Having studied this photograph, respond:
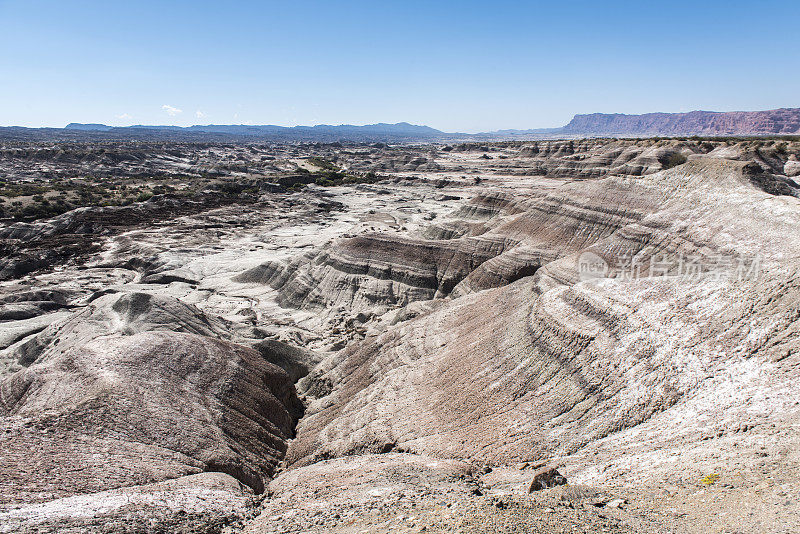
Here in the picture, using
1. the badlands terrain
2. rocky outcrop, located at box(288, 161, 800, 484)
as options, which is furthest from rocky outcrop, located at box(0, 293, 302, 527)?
rocky outcrop, located at box(288, 161, 800, 484)

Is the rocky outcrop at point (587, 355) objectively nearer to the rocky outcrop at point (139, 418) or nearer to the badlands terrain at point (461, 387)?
the badlands terrain at point (461, 387)

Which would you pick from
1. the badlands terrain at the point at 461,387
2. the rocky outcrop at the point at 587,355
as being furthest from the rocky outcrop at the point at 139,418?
the rocky outcrop at the point at 587,355

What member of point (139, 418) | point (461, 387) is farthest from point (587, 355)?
point (139, 418)

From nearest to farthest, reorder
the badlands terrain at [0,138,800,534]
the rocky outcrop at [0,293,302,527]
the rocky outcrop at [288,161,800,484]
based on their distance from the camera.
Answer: the badlands terrain at [0,138,800,534] < the rocky outcrop at [0,293,302,527] < the rocky outcrop at [288,161,800,484]

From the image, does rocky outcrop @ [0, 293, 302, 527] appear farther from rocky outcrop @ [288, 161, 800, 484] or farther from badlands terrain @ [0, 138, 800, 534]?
rocky outcrop @ [288, 161, 800, 484]

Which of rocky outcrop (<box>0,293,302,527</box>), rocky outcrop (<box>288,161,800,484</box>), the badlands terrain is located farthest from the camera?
rocky outcrop (<box>288,161,800,484</box>)

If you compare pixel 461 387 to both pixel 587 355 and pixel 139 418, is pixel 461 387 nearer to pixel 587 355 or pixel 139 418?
pixel 587 355

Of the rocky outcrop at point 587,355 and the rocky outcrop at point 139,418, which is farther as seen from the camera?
the rocky outcrop at point 587,355

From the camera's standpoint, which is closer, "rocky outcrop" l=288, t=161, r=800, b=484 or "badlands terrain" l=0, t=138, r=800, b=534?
"badlands terrain" l=0, t=138, r=800, b=534
